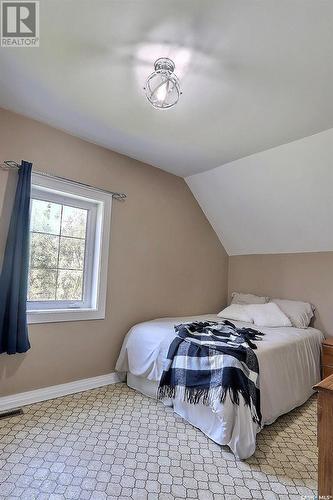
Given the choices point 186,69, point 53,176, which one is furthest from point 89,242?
point 186,69

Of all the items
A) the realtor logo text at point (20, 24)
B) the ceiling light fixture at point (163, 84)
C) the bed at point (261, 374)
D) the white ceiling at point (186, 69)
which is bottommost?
the bed at point (261, 374)

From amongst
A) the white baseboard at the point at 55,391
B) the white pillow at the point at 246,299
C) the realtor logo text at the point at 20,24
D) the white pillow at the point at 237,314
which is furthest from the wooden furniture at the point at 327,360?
the realtor logo text at the point at 20,24

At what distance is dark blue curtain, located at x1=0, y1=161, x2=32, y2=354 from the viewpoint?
2.19 meters

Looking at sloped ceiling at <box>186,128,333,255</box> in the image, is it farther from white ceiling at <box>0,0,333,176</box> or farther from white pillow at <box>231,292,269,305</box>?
white pillow at <box>231,292,269,305</box>

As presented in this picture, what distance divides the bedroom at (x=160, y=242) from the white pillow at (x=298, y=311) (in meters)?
→ 0.02

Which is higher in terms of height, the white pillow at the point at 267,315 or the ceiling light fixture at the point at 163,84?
the ceiling light fixture at the point at 163,84

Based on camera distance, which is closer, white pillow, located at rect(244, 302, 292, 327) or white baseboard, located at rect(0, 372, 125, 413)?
white baseboard, located at rect(0, 372, 125, 413)

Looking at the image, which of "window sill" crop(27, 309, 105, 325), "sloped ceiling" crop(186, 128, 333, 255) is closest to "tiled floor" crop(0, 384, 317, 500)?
"window sill" crop(27, 309, 105, 325)

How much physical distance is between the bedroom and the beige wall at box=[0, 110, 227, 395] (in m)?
0.02

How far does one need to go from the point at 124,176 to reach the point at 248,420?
253 cm

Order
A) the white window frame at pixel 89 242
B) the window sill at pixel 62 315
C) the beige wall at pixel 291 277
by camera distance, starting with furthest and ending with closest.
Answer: the beige wall at pixel 291 277 < the white window frame at pixel 89 242 < the window sill at pixel 62 315

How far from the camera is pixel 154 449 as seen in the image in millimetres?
1823

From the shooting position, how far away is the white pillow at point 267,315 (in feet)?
10.4

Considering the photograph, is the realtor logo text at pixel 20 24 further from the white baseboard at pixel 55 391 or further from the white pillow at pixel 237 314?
the white pillow at pixel 237 314
